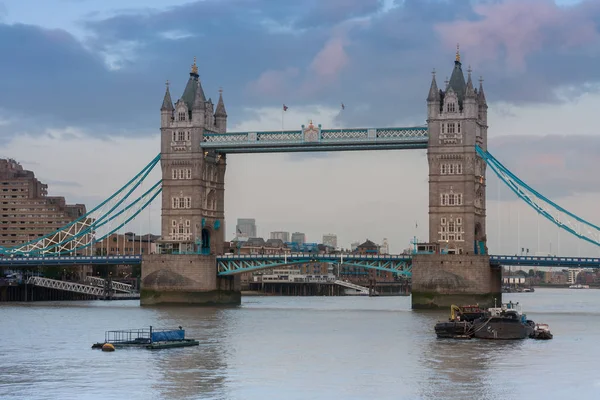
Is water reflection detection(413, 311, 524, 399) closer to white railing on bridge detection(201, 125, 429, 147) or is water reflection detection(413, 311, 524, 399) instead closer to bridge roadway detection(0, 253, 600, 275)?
bridge roadway detection(0, 253, 600, 275)

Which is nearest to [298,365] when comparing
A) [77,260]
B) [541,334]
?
[541,334]

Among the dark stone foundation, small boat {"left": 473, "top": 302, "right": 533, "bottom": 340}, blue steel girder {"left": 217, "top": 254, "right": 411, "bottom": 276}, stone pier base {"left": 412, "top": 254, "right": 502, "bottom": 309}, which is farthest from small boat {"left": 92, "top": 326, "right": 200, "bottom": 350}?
the dark stone foundation

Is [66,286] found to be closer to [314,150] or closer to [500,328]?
[314,150]

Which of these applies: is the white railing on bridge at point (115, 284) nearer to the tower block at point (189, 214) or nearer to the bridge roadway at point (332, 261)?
the bridge roadway at point (332, 261)

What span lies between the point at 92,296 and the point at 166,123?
1770 inches

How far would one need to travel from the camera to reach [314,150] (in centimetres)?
13300

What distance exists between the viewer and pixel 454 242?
418 ft

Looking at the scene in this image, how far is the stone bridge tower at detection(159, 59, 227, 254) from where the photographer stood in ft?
451

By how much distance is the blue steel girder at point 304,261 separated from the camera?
5143 inches

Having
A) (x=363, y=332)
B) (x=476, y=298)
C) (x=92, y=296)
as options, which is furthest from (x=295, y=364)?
(x=92, y=296)

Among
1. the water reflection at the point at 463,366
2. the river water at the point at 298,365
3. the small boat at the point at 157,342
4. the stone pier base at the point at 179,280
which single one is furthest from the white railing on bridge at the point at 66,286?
the small boat at the point at 157,342

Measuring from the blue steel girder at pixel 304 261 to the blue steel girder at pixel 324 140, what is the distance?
11.8 metres

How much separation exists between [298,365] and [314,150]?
228 feet

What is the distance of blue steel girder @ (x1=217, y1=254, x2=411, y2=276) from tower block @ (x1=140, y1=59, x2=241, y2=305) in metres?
1.97
